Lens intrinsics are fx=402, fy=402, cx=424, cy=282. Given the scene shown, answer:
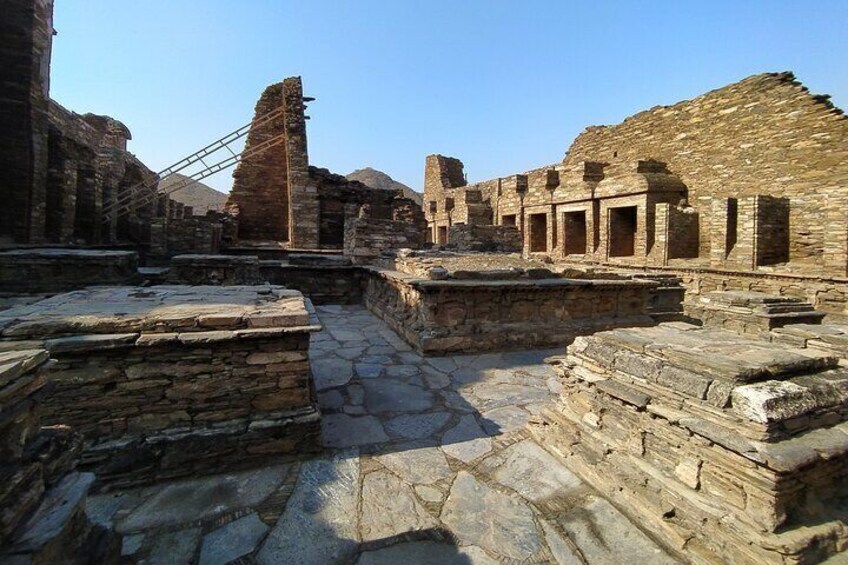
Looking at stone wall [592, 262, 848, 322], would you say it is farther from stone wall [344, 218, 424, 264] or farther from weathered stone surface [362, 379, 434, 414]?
weathered stone surface [362, 379, 434, 414]

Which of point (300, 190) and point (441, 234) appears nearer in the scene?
point (300, 190)

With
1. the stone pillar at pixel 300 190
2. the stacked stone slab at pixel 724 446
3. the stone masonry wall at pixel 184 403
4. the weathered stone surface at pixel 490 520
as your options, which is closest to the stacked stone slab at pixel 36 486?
the stone masonry wall at pixel 184 403

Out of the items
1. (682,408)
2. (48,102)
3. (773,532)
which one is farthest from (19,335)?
(48,102)

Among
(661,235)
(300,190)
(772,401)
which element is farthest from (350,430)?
(661,235)

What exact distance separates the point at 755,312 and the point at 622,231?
8782 mm

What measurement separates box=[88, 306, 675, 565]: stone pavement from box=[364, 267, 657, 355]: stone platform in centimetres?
191

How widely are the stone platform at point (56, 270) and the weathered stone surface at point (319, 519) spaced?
5796 millimetres

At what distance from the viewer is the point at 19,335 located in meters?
2.52

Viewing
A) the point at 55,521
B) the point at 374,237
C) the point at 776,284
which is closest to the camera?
the point at 55,521

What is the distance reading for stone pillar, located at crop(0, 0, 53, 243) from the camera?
9.32 metres

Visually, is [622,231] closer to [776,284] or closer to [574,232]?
[574,232]

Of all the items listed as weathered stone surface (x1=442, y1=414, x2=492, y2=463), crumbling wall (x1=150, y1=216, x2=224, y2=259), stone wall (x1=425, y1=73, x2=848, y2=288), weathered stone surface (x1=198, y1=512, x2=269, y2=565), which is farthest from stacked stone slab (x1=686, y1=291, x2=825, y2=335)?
crumbling wall (x1=150, y1=216, x2=224, y2=259)

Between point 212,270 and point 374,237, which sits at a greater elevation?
point 374,237

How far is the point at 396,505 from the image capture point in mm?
2438
